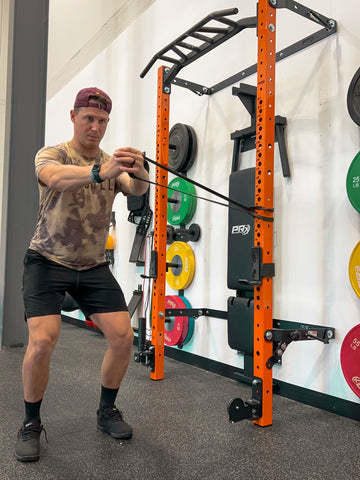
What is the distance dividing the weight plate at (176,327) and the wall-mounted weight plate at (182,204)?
59 cm

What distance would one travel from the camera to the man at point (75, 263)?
1.69 meters

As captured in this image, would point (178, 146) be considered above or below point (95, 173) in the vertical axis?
above

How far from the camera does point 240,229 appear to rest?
2604 millimetres

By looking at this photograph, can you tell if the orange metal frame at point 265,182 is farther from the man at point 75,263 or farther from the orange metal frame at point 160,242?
the orange metal frame at point 160,242

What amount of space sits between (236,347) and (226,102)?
1671 millimetres

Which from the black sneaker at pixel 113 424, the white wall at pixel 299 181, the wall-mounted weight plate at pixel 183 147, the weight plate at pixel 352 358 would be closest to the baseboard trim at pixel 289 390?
the white wall at pixel 299 181

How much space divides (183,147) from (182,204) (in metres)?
0.43

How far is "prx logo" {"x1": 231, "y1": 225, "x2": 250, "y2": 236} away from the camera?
256cm

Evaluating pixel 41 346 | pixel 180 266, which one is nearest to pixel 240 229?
pixel 180 266

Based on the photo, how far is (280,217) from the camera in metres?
2.62

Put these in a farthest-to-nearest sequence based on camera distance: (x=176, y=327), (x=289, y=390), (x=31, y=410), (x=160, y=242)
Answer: (x=176, y=327)
(x=160, y=242)
(x=289, y=390)
(x=31, y=410)

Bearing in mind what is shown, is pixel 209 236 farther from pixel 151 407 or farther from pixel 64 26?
pixel 64 26

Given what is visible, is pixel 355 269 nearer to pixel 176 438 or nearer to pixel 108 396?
pixel 176 438

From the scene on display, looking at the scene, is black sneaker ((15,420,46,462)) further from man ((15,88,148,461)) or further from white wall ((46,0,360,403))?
white wall ((46,0,360,403))
